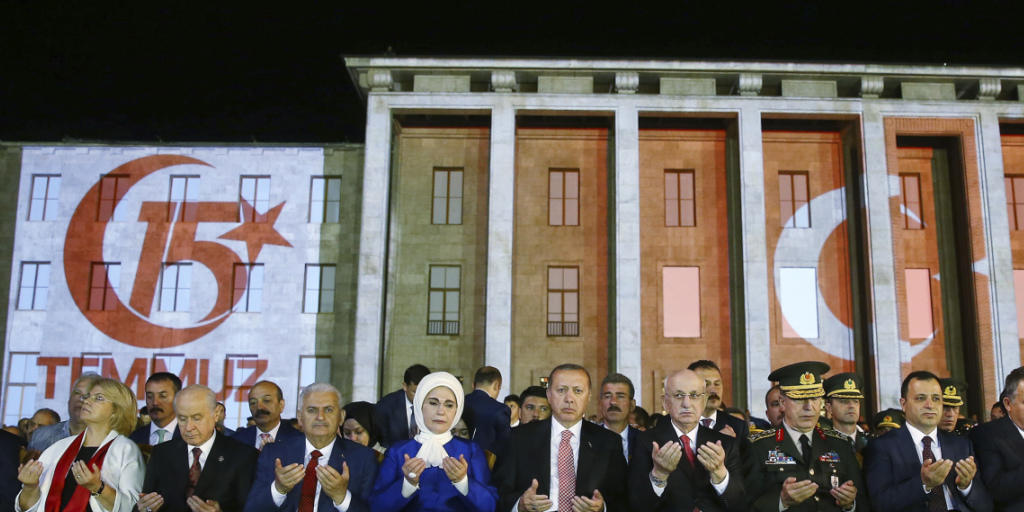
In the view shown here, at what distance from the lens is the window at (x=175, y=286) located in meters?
31.0

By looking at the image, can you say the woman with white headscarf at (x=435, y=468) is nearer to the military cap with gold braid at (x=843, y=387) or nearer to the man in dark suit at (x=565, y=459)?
the man in dark suit at (x=565, y=459)

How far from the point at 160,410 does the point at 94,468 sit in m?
2.84

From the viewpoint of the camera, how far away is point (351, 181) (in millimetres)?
31891

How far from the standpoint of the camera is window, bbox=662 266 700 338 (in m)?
29.6

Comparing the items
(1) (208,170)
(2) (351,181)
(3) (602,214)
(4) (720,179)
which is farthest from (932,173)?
(1) (208,170)

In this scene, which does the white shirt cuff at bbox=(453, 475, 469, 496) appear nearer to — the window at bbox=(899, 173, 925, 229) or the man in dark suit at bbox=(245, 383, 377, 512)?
the man in dark suit at bbox=(245, 383, 377, 512)

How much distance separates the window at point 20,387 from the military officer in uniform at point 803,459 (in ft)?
95.1

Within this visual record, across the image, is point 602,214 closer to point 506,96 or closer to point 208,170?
point 506,96

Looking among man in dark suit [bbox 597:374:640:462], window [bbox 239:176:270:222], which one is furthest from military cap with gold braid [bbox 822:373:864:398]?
window [bbox 239:176:270:222]

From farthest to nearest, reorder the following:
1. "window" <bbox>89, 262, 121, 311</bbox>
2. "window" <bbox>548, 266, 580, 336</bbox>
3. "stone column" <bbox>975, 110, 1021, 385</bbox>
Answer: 1. "window" <bbox>89, 262, 121, 311</bbox>
2. "window" <bbox>548, 266, 580, 336</bbox>
3. "stone column" <bbox>975, 110, 1021, 385</bbox>

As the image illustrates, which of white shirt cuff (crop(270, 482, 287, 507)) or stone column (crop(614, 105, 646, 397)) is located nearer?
white shirt cuff (crop(270, 482, 287, 507))

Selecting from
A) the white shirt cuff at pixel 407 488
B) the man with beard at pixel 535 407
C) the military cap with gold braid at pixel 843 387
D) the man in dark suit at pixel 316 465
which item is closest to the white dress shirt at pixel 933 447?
the military cap with gold braid at pixel 843 387

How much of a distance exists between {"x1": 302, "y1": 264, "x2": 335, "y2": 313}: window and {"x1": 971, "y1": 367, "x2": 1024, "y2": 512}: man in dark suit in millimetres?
25133

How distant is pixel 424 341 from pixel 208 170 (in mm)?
10451
